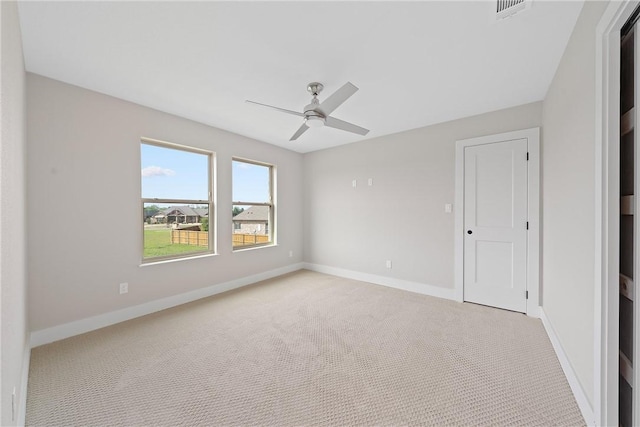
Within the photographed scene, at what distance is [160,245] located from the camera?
3.33 metres

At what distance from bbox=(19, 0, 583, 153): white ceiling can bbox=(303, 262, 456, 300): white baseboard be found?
2487mm

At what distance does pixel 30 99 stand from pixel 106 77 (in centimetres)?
66

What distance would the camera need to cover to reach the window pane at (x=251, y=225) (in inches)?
168

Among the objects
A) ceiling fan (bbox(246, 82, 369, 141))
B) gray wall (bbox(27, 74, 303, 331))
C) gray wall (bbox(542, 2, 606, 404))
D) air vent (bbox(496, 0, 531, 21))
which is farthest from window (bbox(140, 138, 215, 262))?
gray wall (bbox(542, 2, 606, 404))

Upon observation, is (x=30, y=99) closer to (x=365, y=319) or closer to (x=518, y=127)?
(x=365, y=319)

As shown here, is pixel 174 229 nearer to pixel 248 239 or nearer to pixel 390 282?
pixel 248 239

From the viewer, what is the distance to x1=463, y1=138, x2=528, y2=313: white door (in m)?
3.08

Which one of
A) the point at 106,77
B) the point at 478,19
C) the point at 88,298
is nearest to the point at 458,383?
the point at 478,19

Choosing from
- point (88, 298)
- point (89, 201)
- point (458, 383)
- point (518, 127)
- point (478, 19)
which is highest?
point (478, 19)

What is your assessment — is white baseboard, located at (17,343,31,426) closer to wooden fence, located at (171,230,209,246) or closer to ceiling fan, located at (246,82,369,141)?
wooden fence, located at (171,230,209,246)

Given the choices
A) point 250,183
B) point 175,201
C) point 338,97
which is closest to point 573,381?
point 338,97

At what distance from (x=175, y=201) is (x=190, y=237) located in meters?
0.56

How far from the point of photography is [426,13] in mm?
1634

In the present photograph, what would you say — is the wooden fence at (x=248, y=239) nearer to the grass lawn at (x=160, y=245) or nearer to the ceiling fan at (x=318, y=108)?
the grass lawn at (x=160, y=245)
